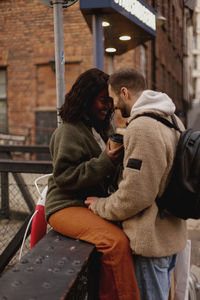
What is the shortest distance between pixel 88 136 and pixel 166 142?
580 millimetres

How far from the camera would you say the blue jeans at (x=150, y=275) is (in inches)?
72.0

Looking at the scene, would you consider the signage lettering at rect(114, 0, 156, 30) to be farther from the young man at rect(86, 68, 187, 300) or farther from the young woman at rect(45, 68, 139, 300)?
the young man at rect(86, 68, 187, 300)

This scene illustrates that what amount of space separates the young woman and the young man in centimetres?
8

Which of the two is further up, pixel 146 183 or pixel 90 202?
pixel 146 183

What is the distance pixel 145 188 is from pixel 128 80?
Answer: 63cm

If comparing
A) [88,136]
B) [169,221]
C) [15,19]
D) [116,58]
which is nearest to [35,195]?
[88,136]

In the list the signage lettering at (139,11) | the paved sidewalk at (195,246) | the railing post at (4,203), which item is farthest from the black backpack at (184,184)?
the railing post at (4,203)

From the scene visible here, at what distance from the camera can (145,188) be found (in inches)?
66.1

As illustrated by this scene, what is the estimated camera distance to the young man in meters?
1.68

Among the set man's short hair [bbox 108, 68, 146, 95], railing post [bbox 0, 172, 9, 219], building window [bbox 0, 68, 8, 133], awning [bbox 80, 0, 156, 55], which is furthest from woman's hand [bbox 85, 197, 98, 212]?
building window [bbox 0, 68, 8, 133]

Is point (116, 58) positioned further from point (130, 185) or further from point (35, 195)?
point (130, 185)

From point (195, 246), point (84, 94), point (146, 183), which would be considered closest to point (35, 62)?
point (195, 246)

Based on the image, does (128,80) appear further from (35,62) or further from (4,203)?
(35,62)

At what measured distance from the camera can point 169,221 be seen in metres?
1.85
